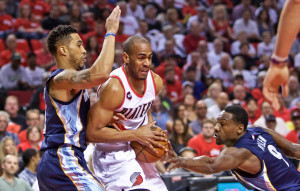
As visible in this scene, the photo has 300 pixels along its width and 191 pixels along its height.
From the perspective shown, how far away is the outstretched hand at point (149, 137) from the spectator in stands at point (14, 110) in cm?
513

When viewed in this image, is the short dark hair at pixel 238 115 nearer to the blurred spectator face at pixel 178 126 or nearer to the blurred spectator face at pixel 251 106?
the blurred spectator face at pixel 178 126

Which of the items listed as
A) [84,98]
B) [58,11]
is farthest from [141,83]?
[58,11]

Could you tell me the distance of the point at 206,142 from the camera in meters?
8.18

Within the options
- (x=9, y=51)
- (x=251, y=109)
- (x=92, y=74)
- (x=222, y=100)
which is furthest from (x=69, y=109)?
(x=9, y=51)

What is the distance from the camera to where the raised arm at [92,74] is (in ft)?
12.6

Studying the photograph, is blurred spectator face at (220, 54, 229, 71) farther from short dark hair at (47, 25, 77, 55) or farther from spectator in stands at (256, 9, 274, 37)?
short dark hair at (47, 25, 77, 55)

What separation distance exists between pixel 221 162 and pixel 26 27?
813 centimetres

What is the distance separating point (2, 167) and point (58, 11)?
220 inches

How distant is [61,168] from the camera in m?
3.92

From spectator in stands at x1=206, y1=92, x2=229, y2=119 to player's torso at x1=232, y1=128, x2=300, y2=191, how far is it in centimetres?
483

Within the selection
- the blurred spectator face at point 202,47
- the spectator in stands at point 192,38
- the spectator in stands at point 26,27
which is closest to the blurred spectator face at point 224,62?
the blurred spectator face at point 202,47

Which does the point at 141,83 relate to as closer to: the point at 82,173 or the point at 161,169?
the point at 82,173

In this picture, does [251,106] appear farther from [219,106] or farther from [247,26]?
[247,26]

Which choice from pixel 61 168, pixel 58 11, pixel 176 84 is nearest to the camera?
pixel 61 168
